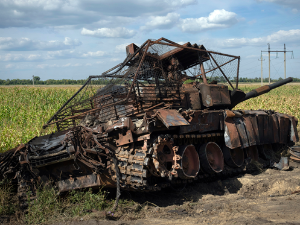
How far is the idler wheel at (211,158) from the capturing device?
8.30m

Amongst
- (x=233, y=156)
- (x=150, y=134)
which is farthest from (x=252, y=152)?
(x=150, y=134)

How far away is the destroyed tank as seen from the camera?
21.9 feet

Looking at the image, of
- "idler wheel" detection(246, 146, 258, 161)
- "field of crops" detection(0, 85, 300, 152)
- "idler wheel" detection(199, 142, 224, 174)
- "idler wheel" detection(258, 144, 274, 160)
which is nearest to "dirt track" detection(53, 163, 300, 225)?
"idler wheel" detection(199, 142, 224, 174)

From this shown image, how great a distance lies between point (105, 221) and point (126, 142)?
68.0 inches

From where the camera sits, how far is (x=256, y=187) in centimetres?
839

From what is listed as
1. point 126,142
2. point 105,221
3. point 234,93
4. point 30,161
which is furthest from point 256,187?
point 30,161

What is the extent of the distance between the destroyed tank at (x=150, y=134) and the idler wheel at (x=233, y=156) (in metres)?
0.03

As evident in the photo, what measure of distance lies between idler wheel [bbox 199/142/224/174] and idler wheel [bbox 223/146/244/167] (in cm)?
70

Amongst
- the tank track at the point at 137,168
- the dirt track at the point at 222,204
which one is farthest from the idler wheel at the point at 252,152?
the tank track at the point at 137,168

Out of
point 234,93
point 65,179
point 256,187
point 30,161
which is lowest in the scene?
point 256,187

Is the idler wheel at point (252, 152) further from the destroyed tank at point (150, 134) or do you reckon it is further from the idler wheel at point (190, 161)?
the idler wheel at point (190, 161)

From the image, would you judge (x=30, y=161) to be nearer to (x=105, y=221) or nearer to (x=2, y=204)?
(x=2, y=204)

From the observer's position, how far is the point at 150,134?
22.1 feet

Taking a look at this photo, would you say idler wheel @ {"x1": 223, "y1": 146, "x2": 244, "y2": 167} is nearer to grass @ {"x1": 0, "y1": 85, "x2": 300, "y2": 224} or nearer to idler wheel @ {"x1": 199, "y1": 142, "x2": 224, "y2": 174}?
idler wheel @ {"x1": 199, "y1": 142, "x2": 224, "y2": 174}
